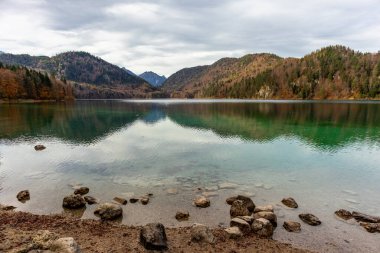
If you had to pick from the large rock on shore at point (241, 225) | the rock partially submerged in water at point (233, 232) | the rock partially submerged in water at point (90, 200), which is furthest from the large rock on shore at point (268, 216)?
the rock partially submerged in water at point (90, 200)

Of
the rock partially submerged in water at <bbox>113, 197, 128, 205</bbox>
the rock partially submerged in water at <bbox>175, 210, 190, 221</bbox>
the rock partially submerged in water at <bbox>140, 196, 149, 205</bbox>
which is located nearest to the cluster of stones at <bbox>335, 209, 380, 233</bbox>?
the rock partially submerged in water at <bbox>175, 210, 190, 221</bbox>

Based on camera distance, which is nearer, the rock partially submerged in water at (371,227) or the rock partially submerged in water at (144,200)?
the rock partially submerged in water at (371,227)

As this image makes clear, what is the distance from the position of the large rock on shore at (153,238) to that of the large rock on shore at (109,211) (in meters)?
5.57

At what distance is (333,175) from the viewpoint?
36.5 meters

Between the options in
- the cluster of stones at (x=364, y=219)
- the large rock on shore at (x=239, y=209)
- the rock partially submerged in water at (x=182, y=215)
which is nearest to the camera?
the cluster of stones at (x=364, y=219)

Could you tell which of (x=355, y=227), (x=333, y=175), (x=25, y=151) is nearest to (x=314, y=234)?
(x=355, y=227)

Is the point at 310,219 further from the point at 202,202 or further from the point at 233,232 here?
the point at 202,202

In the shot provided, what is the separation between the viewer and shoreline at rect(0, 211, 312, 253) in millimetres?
18078

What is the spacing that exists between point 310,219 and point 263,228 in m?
5.07

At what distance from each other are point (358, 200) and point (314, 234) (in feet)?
35.9

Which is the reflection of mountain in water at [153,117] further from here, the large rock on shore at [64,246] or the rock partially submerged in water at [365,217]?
the large rock on shore at [64,246]

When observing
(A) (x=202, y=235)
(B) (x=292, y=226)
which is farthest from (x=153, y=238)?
(B) (x=292, y=226)

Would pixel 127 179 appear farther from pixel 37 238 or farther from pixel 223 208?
pixel 37 238

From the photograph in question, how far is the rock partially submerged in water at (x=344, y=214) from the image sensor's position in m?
23.8
